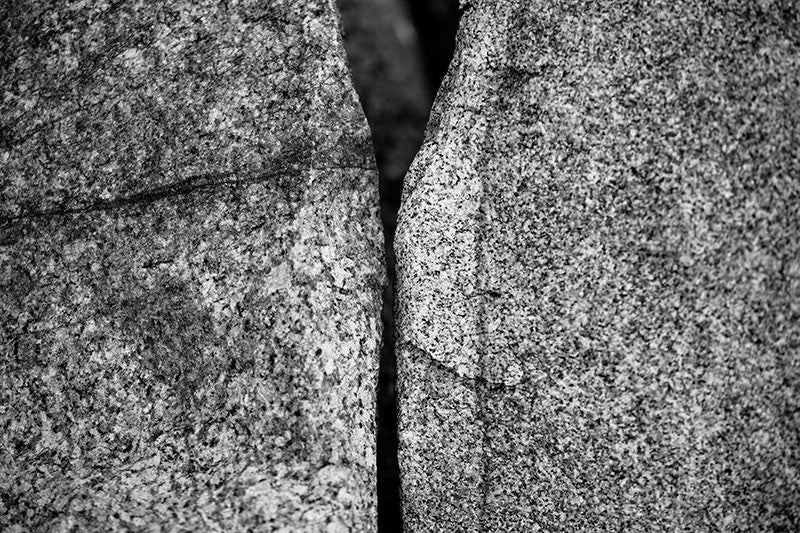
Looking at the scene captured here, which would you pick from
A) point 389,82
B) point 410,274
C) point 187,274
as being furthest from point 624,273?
point 389,82

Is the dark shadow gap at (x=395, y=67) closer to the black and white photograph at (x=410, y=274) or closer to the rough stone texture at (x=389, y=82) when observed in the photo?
the rough stone texture at (x=389, y=82)

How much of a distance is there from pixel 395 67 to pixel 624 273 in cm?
88

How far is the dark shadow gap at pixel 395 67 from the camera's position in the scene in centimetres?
150

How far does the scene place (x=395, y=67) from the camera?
5.12 ft

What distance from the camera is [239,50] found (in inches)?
42.9

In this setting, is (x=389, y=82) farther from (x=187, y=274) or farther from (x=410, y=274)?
(x=187, y=274)

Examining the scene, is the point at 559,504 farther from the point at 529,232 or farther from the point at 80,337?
the point at 80,337

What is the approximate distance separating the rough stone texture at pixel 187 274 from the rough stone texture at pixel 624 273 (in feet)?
0.67

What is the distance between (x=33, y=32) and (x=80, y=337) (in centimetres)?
59

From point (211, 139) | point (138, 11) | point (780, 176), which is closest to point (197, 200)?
point (211, 139)

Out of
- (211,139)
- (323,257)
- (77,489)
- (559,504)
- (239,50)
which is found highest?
(239,50)

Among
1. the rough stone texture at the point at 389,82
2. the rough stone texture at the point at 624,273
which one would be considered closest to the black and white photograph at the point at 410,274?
the rough stone texture at the point at 624,273

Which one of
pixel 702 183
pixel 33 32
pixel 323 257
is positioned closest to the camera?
pixel 702 183

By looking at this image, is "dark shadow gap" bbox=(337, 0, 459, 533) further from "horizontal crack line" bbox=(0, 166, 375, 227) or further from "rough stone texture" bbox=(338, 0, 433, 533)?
"horizontal crack line" bbox=(0, 166, 375, 227)
